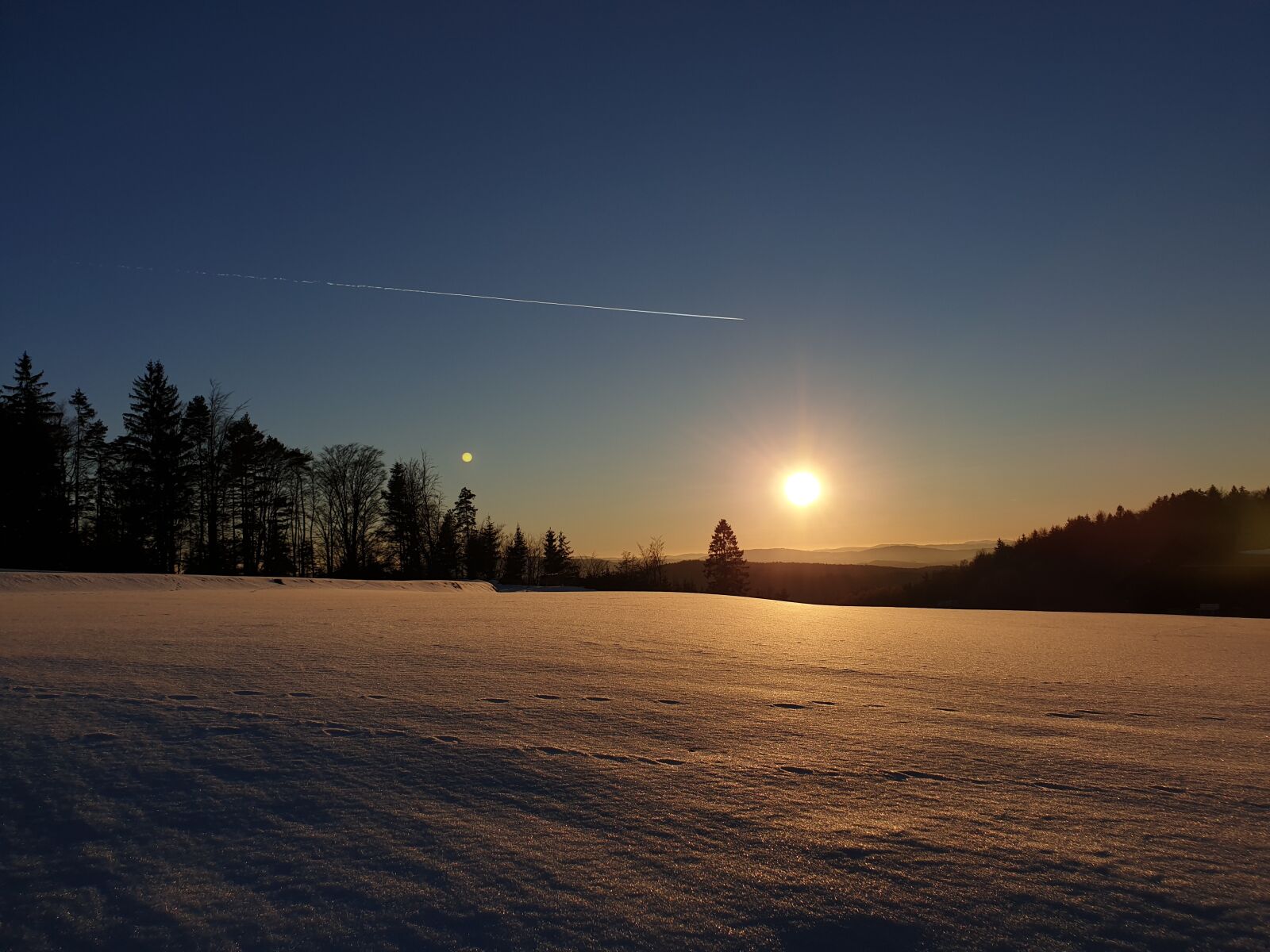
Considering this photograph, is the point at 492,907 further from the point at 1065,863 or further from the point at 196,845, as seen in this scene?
the point at 1065,863

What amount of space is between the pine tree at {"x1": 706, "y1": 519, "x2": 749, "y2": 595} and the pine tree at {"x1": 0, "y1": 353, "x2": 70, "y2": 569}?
46268 millimetres

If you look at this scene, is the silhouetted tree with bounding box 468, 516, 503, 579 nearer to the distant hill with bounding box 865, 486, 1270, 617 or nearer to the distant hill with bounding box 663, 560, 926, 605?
the distant hill with bounding box 663, 560, 926, 605

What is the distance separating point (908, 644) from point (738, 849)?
454 cm

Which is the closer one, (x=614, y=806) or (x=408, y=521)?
(x=614, y=806)

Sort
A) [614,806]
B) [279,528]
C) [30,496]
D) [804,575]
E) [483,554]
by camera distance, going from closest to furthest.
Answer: [614,806] → [30,496] → [279,528] → [483,554] → [804,575]

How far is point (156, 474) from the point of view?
3281cm

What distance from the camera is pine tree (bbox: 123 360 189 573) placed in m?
32.2

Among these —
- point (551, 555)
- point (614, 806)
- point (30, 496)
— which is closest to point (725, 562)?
point (551, 555)

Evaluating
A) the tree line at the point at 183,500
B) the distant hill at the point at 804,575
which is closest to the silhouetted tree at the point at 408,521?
the tree line at the point at 183,500

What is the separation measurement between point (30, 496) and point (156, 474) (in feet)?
15.3

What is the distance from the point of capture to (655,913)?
1347 millimetres

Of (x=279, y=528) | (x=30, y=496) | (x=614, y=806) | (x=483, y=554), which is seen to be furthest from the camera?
(x=483, y=554)

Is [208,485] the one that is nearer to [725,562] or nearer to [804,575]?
[725,562]

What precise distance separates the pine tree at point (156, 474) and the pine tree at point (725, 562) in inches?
1661
